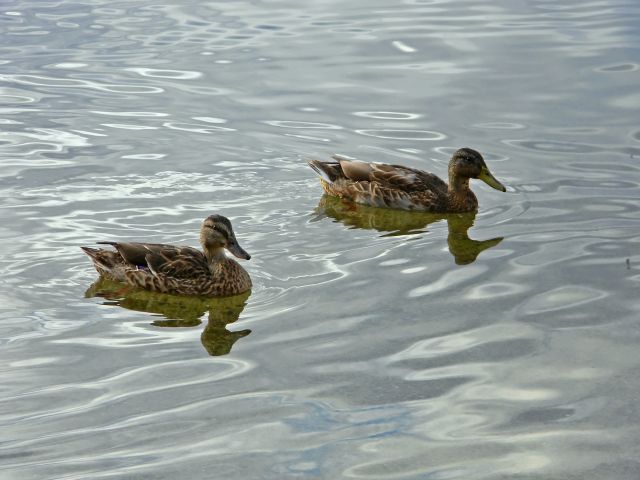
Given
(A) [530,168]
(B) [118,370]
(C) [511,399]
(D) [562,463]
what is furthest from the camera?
(A) [530,168]

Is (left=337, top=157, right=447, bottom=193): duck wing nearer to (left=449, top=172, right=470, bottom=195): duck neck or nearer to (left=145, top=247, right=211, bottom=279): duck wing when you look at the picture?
(left=449, top=172, right=470, bottom=195): duck neck

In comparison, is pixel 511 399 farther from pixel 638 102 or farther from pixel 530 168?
pixel 638 102

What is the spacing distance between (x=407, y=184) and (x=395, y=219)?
510 mm

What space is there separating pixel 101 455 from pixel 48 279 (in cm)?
358

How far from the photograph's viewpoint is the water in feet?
24.4

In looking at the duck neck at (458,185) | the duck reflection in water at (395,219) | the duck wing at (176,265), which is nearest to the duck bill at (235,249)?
the duck wing at (176,265)

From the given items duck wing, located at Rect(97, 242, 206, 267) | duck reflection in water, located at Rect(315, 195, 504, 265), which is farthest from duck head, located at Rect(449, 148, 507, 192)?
duck wing, located at Rect(97, 242, 206, 267)

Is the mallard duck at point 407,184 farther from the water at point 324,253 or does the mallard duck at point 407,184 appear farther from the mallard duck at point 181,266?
the mallard duck at point 181,266

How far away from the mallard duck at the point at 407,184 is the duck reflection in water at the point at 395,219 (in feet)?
0.28

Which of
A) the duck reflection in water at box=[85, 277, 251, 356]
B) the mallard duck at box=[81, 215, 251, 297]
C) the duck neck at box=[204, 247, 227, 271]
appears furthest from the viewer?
the duck neck at box=[204, 247, 227, 271]

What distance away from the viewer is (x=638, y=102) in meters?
16.0

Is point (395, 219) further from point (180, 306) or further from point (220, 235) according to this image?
point (180, 306)

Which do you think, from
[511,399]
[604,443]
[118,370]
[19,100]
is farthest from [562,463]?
[19,100]

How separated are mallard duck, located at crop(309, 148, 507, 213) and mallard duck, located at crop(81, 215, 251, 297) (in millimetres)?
2971
